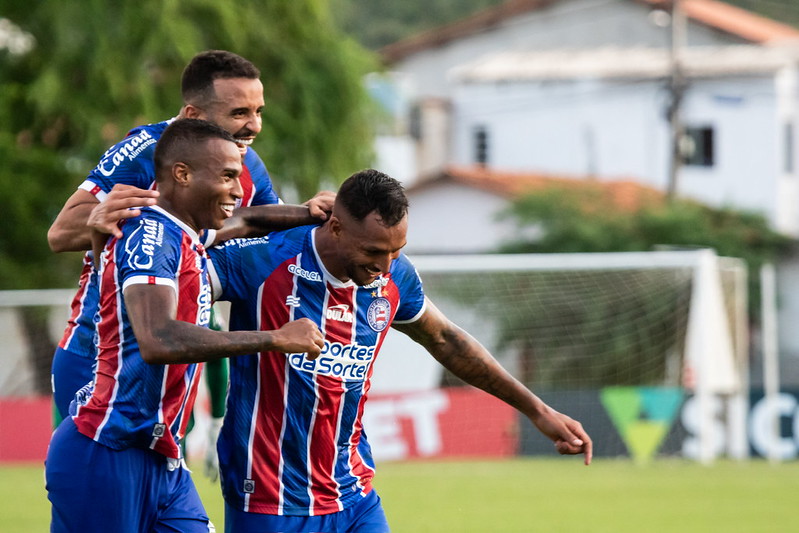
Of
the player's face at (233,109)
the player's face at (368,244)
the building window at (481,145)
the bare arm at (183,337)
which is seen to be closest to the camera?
the bare arm at (183,337)

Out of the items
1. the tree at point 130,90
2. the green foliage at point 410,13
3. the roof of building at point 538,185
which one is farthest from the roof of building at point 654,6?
the green foliage at point 410,13

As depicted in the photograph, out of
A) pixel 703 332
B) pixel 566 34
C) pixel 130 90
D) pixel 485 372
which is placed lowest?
pixel 703 332

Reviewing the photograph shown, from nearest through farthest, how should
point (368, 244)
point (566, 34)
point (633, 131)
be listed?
point (368, 244) → point (633, 131) → point (566, 34)

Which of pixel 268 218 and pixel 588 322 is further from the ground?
pixel 268 218

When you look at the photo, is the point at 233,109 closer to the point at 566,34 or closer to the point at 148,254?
the point at 148,254

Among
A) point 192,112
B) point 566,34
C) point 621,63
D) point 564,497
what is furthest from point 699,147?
point 192,112

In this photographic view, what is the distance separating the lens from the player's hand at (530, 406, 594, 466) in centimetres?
550

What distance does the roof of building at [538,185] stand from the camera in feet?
112

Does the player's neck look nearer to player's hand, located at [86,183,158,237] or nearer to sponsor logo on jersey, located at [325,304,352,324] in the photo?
sponsor logo on jersey, located at [325,304,352,324]

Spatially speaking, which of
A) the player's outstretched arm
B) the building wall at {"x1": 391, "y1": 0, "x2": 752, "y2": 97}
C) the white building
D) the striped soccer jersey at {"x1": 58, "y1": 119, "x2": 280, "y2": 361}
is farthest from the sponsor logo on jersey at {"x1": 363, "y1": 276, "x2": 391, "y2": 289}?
the building wall at {"x1": 391, "y1": 0, "x2": 752, "y2": 97}

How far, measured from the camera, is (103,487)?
4.64 metres

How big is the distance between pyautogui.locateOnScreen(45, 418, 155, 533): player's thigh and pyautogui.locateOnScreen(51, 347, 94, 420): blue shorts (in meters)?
0.64

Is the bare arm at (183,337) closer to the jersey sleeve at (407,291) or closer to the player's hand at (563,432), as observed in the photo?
the jersey sleeve at (407,291)

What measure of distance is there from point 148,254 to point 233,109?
1.30 metres
